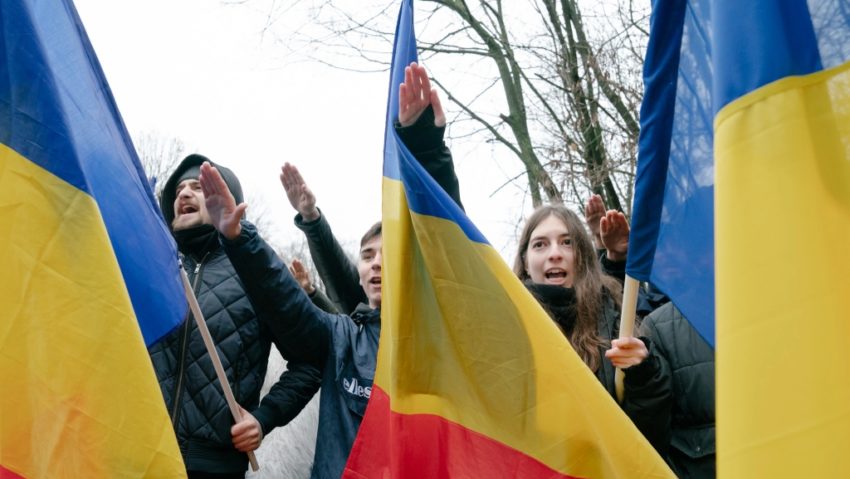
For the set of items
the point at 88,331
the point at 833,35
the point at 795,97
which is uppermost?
the point at 833,35

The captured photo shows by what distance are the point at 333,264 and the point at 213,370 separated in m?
0.92

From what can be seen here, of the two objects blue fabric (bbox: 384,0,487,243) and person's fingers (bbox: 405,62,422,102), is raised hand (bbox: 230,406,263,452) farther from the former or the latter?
person's fingers (bbox: 405,62,422,102)

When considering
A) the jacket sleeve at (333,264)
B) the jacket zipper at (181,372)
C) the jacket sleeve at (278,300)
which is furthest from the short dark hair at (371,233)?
the jacket zipper at (181,372)

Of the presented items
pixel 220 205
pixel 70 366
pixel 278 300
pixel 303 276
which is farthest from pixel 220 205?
pixel 303 276

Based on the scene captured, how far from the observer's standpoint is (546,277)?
131 inches

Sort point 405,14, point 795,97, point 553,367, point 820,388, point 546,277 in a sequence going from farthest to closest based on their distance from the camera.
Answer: point 546,277 → point 405,14 → point 553,367 → point 795,97 → point 820,388

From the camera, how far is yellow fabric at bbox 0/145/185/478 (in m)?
2.05

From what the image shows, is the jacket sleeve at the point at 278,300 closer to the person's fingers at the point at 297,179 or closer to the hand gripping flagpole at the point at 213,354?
the hand gripping flagpole at the point at 213,354

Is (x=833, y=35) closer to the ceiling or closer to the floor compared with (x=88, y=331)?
closer to the ceiling

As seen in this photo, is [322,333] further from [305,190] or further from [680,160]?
[680,160]

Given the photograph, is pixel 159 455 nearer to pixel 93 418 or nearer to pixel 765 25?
pixel 93 418

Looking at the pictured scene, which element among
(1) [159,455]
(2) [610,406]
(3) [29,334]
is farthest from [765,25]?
(3) [29,334]

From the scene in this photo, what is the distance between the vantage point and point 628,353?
8.09 feet

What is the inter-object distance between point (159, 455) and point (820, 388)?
1.46 m
